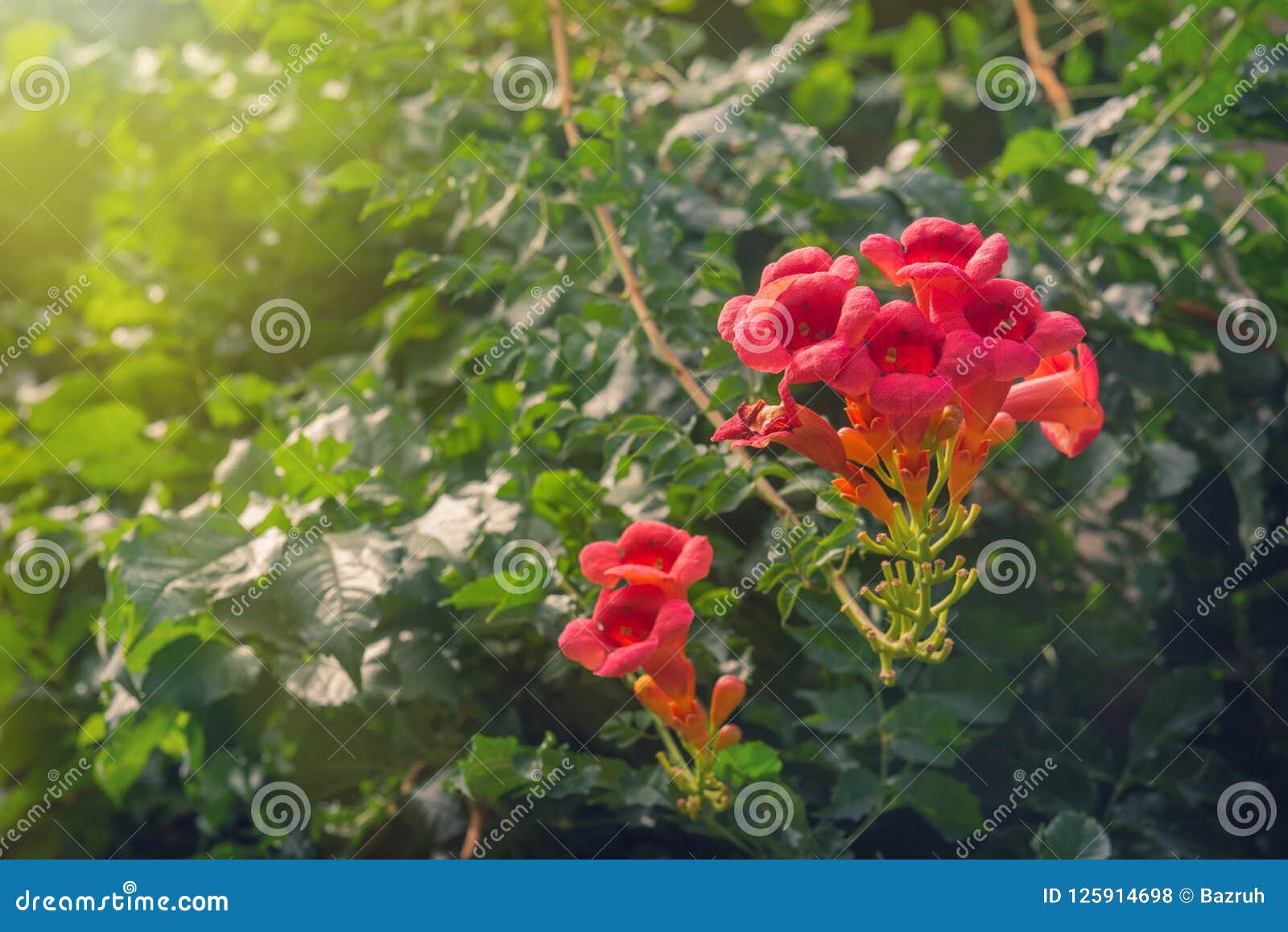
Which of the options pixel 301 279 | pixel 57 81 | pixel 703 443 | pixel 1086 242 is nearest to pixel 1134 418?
pixel 1086 242

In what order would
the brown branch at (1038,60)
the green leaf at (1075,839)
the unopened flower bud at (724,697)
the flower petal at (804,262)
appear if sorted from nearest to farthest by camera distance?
the flower petal at (804,262) < the unopened flower bud at (724,697) < the green leaf at (1075,839) < the brown branch at (1038,60)

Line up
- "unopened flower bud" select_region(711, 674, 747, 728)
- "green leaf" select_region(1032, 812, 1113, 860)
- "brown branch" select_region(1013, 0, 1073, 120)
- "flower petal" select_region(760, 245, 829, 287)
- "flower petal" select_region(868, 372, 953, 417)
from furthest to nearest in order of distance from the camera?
"brown branch" select_region(1013, 0, 1073, 120) → "green leaf" select_region(1032, 812, 1113, 860) → "unopened flower bud" select_region(711, 674, 747, 728) → "flower petal" select_region(760, 245, 829, 287) → "flower petal" select_region(868, 372, 953, 417)

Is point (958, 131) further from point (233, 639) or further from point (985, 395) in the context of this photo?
point (233, 639)

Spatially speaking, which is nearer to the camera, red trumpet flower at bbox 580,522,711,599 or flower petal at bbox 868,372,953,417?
flower petal at bbox 868,372,953,417

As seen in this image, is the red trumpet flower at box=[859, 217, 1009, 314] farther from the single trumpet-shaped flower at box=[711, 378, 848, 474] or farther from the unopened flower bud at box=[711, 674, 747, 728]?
the unopened flower bud at box=[711, 674, 747, 728]

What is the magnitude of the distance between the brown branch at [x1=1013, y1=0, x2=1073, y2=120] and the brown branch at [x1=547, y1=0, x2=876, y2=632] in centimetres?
114

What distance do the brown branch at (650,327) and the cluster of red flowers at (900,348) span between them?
0.73 ft

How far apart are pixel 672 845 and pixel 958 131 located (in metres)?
1.89

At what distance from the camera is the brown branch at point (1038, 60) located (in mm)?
2273

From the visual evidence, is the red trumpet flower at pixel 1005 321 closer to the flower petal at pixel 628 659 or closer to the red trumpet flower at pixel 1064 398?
the red trumpet flower at pixel 1064 398

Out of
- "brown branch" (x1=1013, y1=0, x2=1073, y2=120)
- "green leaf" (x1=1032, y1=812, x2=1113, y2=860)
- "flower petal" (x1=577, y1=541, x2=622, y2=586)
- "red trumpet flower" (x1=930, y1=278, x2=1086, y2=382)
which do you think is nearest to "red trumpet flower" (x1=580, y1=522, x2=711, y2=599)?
"flower petal" (x1=577, y1=541, x2=622, y2=586)

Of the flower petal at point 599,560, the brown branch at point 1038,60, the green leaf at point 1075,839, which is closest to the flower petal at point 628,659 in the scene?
the flower petal at point 599,560

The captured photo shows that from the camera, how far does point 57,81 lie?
2.60 metres

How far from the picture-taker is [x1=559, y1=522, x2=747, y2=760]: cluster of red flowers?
116 cm
